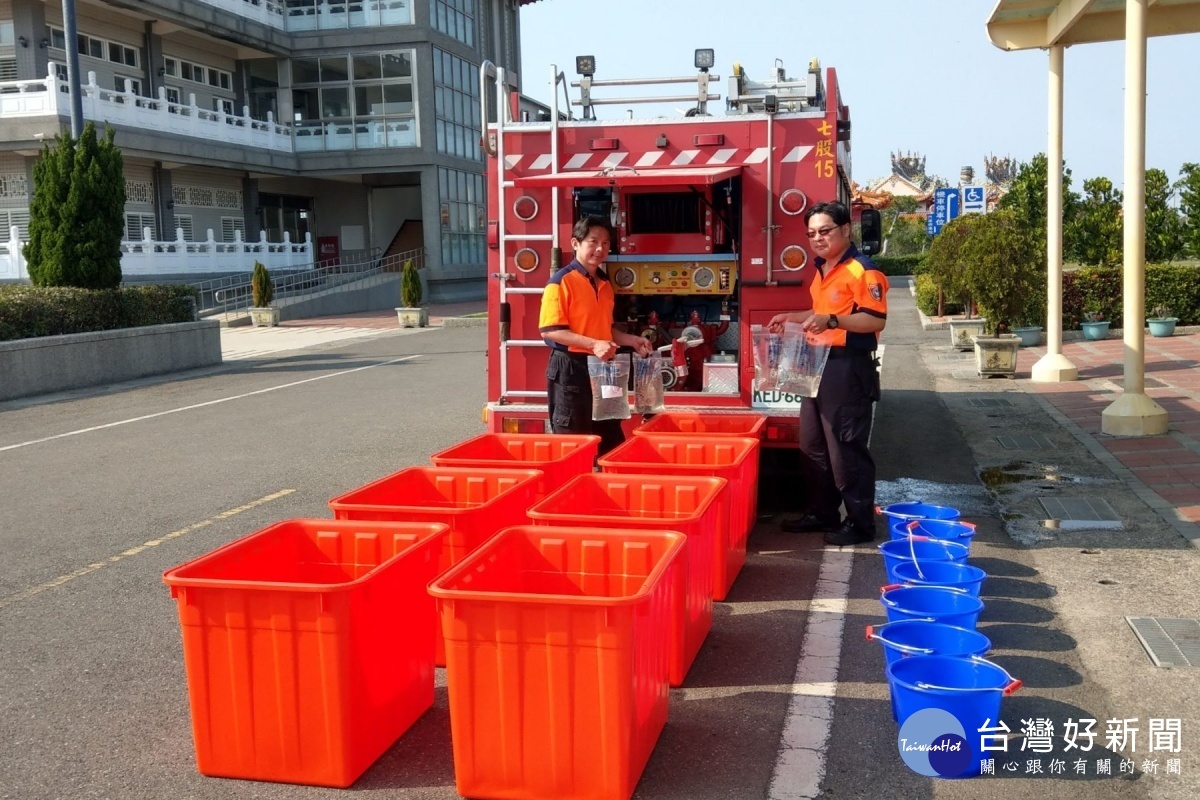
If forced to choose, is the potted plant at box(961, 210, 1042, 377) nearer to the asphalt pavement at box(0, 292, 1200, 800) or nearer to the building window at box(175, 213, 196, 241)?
the asphalt pavement at box(0, 292, 1200, 800)

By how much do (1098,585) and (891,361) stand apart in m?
13.0

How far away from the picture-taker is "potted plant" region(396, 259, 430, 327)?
30.3 m

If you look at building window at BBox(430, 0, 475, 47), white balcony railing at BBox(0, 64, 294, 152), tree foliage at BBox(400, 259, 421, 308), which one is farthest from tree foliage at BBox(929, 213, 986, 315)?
building window at BBox(430, 0, 475, 47)

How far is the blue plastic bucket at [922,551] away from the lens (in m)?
5.47

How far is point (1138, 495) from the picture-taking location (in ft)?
26.6

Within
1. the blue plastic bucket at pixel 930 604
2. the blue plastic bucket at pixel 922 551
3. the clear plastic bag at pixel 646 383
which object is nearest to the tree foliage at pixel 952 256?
the clear plastic bag at pixel 646 383

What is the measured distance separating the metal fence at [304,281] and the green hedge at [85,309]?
37.3 ft

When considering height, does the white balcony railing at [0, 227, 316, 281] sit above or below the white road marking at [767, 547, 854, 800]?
above

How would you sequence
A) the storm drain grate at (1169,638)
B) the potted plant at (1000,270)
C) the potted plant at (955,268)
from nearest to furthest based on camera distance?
the storm drain grate at (1169,638)
the potted plant at (1000,270)
the potted plant at (955,268)

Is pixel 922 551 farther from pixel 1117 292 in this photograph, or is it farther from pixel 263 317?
pixel 263 317

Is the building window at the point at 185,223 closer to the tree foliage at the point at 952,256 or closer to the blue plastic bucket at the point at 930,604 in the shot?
the tree foliage at the point at 952,256

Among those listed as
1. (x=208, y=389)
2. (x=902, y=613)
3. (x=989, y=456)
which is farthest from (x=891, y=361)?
(x=902, y=613)

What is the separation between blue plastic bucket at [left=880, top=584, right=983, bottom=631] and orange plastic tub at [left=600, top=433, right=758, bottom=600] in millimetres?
1248

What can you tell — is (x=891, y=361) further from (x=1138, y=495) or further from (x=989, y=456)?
(x=1138, y=495)
